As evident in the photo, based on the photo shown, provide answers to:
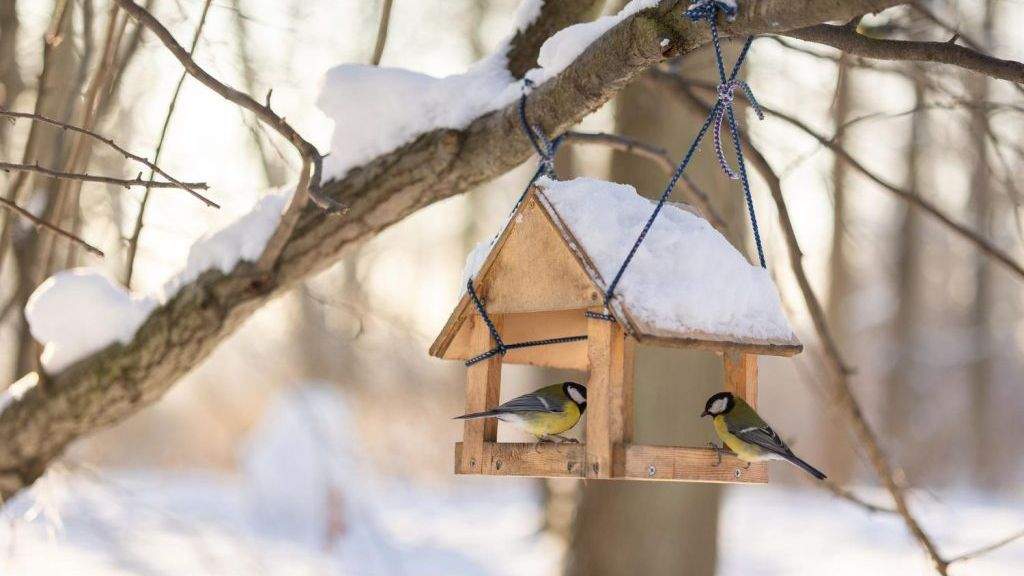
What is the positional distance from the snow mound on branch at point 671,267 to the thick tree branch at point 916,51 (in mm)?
511

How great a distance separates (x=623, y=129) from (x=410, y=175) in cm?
289

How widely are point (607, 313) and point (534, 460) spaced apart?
1.24 feet

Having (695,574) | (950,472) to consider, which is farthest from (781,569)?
(950,472)

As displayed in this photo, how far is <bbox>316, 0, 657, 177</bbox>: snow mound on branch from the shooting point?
336cm

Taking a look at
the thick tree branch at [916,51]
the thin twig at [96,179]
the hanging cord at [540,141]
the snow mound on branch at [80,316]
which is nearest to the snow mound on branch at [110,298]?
the snow mound on branch at [80,316]

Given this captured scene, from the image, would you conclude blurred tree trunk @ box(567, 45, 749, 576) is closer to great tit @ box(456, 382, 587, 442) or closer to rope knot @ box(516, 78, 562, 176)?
rope knot @ box(516, 78, 562, 176)

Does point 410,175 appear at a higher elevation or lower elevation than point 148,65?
lower

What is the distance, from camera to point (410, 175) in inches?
131

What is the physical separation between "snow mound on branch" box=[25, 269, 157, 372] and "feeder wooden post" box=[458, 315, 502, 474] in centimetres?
148

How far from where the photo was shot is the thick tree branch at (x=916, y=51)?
2.11 meters

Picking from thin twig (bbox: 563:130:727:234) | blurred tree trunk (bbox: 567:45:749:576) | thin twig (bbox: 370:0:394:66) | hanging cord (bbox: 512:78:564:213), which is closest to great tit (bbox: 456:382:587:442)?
hanging cord (bbox: 512:78:564:213)

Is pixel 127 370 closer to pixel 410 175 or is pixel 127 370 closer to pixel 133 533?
pixel 410 175

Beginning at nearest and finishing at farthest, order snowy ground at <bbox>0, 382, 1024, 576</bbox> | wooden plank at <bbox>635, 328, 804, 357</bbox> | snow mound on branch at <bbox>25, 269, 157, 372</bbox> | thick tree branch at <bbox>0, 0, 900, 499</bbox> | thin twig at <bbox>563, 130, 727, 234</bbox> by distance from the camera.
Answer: wooden plank at <bbox>635, 328, 804, 357</bbox> → thick tree branch at <bbox>0, 0, 900, 499</bbox> → snow mound on branch at <bbox>25, 269, 157, 372</bbox> → thin twig at <bbox>563, 130, 727, 234</bbox> → snowy ground at <bbox>0, 382, 1024, 576</bbox>

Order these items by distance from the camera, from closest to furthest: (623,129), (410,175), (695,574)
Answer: (410,175) → (695,574) → (623,129)
